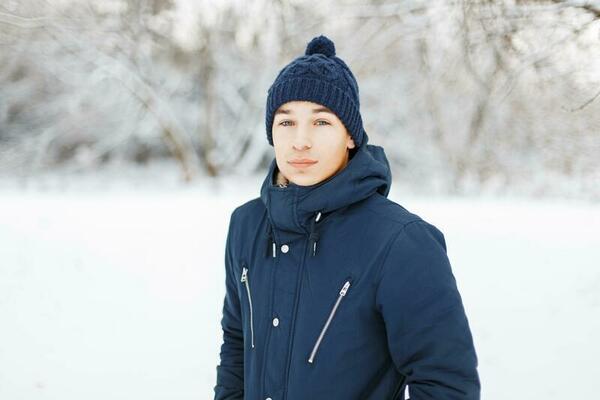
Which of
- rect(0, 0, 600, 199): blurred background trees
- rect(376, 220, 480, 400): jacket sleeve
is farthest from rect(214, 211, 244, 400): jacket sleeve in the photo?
rect(0, 0, 600, 199): blurred background trees

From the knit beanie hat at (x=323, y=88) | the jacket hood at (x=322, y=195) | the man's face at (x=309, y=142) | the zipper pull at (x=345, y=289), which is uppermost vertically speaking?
the knit beanie hat at (x=323, y=88)

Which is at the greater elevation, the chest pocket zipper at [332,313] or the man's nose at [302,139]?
the man's nose at [302,139]

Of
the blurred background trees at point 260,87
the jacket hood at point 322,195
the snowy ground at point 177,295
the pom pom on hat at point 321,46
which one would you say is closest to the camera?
the jacket hood at point 322,195

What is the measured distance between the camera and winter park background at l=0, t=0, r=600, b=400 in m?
4.18

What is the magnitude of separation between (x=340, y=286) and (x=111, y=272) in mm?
5339

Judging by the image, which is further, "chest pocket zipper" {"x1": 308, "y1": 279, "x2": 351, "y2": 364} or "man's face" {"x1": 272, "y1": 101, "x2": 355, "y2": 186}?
"man's face" {"x1": 272, "y1": 101, "x2": 355, "y2": 186}

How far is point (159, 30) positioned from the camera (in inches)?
450

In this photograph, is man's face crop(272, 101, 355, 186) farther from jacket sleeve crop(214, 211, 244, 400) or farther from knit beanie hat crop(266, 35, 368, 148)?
jacket sleeve crop(214, 211, 244, 400)

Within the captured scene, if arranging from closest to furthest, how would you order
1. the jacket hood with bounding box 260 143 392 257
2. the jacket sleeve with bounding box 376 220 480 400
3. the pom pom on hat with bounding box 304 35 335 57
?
1. the jacket sleeve with bounding box 376 220 480 400
2. the jacket hood with bounding box 260 143 392 257
3. the pom pom on hat with bounding box 304 35 335 57

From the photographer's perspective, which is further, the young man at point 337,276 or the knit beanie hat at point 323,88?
the knit beanie hat at point 323,88

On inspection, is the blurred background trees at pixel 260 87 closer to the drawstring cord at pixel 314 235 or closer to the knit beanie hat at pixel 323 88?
the knit beanie hat at pixel 323 88

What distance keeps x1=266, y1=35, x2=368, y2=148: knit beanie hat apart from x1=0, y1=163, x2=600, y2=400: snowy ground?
2.78 meters

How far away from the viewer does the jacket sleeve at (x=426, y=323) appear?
1.10 metres

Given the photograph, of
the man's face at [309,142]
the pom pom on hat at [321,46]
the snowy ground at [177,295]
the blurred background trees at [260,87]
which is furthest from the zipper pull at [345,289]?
the blurred background trees at [260,87]
